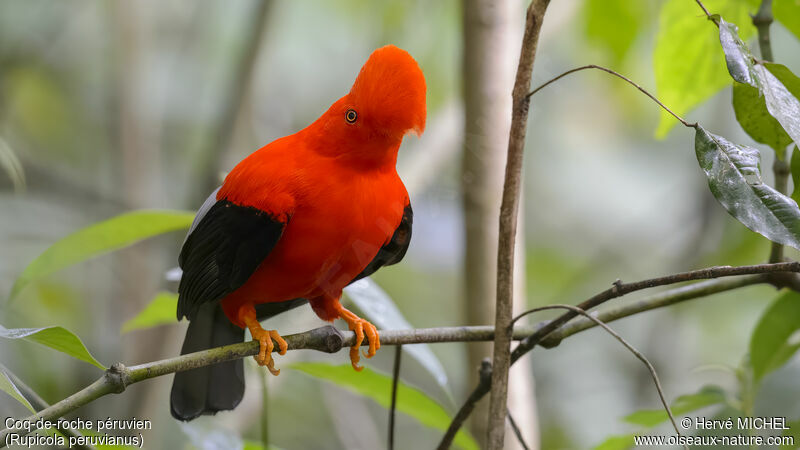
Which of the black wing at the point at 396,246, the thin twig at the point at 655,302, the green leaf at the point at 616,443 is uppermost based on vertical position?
the black wing at the point at 396,246

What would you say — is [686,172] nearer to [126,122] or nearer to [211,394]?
[126,122]

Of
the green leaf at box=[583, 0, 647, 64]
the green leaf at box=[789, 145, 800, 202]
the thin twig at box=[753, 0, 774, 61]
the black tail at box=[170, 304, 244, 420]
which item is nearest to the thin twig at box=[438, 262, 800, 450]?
the green leaf at box=[789, 145, 800, 202]

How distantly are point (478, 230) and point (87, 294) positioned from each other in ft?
6.52

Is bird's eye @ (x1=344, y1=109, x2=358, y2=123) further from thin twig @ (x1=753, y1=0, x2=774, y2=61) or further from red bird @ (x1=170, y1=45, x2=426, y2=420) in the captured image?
thin twig @ (x1=753, y1=0, x2=774, y2=61)

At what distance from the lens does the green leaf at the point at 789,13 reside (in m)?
1.33

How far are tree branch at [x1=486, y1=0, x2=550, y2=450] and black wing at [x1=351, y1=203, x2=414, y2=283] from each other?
1.39 feet

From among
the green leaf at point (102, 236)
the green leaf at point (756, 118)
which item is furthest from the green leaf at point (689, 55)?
the green leaf at point (102, 236)

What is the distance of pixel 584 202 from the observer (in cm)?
425

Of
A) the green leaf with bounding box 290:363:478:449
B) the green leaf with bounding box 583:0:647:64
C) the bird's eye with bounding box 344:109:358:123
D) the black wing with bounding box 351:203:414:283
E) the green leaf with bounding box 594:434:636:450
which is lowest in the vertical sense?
the green leaf with bounding box 594:434:636:450

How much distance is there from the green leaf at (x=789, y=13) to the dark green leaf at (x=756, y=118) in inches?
11.0

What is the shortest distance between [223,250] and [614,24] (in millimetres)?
1184

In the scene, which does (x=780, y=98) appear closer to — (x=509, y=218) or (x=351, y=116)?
(x=509, y=218)

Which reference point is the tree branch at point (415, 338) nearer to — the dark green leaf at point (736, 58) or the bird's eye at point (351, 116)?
the dark green leaf at point (736, 58)

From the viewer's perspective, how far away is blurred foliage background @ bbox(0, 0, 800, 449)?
2.74 metres
